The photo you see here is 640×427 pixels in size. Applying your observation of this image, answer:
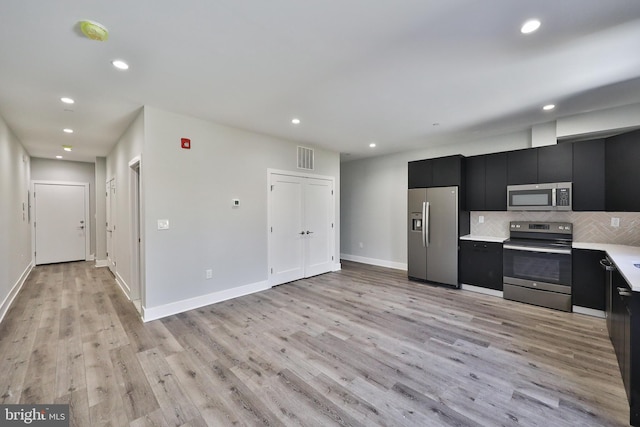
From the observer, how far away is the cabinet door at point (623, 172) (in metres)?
3.06

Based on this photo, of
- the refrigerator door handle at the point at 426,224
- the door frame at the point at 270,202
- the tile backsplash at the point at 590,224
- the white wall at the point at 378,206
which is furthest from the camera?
the white wall at the point at 378,206

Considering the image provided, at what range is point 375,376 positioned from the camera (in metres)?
2.27

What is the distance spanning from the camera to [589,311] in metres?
3.47

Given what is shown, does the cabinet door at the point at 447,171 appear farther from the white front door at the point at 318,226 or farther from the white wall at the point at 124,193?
the white wall at the point at 124,193

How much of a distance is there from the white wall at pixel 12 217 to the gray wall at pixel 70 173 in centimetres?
143

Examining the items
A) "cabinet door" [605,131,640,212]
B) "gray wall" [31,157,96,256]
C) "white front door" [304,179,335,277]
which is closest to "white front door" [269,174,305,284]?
"white front door" [304,179,335,277]

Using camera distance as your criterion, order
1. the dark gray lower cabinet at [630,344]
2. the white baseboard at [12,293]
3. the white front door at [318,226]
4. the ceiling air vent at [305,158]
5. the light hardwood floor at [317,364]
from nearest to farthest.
Result: the dark gray lower cabinet at [630,344]
the light hardwood floor at [317,364]
the white baseboard at [12,293]
the ceiling air vent at [305,158]
the white front door at [318,226]

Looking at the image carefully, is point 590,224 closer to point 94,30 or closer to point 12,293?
point 94,30

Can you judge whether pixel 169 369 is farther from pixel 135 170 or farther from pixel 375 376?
pixel 135 170

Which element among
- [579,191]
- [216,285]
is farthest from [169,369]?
[579,191]

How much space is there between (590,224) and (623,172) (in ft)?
3.27

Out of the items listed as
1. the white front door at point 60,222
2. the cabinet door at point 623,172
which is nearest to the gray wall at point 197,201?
the white front door at point 60,222

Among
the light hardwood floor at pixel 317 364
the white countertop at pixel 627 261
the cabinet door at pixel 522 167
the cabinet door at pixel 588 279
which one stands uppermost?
the cabinet door at pixel 522 167

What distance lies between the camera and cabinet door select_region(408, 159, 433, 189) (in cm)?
501
